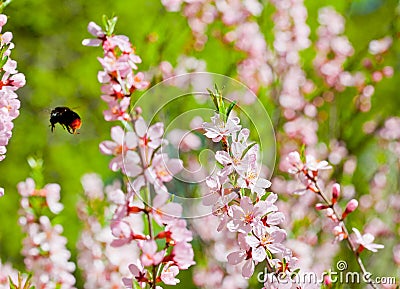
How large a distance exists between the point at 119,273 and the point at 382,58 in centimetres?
152

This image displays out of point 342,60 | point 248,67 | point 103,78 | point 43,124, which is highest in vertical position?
point 43,124

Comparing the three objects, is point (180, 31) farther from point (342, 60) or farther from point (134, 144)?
point (134, 144)

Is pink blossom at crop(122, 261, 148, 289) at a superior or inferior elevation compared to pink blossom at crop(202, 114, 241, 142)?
inferior

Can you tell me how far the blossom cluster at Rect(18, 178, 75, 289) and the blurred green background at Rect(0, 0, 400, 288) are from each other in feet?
5.82

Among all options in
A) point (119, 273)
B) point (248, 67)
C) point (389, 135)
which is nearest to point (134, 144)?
point (119, 273)

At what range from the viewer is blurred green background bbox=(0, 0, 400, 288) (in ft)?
11.6

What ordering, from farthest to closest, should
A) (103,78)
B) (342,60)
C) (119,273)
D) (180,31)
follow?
(180,31) < (342,60) < (119,273) < (103,78)

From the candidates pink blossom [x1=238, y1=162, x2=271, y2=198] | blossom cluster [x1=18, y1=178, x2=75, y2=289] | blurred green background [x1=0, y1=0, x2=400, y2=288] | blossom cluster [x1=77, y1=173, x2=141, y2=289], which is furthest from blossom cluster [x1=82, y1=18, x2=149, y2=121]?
blurred green background [x1=0, y1=0, x2=400, y2=288]

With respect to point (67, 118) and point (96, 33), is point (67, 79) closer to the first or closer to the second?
point (67, 118)

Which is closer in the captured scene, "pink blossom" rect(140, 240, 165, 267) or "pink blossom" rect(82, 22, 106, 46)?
"pink blossom" rect(140, 240, 165, 267)

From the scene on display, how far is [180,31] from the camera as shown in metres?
2.90

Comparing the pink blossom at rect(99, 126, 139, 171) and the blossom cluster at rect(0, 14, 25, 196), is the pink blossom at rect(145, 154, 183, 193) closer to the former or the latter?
the pink blossom at rect(99, 126, 139, 171)

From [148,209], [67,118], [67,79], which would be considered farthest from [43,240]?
[67,79]

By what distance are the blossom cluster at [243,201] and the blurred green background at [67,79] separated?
227 cm
